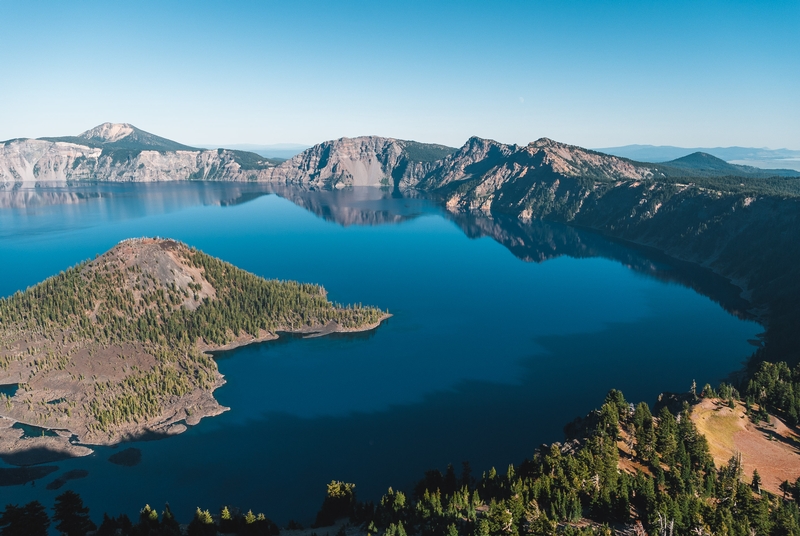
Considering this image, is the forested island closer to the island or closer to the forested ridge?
the island

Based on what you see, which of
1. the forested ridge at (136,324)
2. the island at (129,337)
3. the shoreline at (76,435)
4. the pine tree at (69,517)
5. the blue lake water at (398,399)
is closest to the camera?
the pine tree at (69,517)

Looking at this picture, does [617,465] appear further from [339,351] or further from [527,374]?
[339,351]

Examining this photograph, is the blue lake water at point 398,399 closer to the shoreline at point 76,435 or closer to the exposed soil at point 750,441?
the shoreline at point 76,435

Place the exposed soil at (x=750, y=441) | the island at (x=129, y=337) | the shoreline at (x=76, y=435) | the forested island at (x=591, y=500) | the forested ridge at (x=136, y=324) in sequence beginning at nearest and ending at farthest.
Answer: the forested island at (x=591, y=500), the exposed soil at (x=750, y=441), the shoreline at (x=76, y=435), the island at (x=129, y=337), the forested ridge at (x=136, y=324)

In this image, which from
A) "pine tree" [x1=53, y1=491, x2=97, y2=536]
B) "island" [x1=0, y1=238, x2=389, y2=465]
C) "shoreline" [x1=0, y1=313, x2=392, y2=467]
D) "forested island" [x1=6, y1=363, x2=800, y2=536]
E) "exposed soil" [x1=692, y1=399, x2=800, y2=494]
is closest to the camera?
"forested island" [x1=6, y1=363, x2=800, y2=536]

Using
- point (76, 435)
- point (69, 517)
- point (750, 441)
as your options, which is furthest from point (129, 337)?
point (750, 441)

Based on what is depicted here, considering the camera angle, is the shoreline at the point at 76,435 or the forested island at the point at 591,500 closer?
the forested island at the point at 591,500

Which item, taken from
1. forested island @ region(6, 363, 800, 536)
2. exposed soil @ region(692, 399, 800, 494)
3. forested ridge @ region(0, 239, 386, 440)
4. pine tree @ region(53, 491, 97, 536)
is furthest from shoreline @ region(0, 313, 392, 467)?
exposed soil @ region(692, 399, 800, 494)

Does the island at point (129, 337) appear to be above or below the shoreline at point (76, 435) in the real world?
above

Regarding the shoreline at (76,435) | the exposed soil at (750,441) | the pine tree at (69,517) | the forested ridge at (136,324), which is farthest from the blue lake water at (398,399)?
the exposed soil at (750,441)
